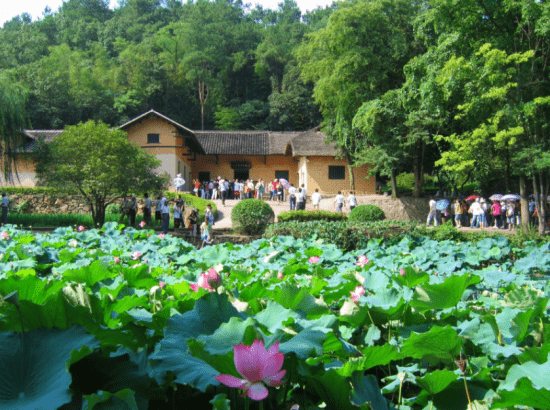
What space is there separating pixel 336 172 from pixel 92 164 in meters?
18.2

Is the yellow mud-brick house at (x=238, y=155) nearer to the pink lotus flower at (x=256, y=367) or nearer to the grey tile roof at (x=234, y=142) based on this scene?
the grey tile roof at (x=234, y=142)

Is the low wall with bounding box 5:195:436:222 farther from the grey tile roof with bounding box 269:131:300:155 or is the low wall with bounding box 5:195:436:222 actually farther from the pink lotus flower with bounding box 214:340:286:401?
the pink lotus flower with bounding box 214:340:286:401

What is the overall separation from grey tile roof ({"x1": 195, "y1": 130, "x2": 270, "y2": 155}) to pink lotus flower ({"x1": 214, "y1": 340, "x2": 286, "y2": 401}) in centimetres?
3609

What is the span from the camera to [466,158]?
1836 cm

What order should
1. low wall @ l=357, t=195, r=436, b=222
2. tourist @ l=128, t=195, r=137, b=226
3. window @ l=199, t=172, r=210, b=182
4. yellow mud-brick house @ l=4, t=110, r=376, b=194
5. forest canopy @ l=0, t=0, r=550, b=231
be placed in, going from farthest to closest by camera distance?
window @ l=199, t=172, r=210, b=182 < yellow mud-brick house @ l=4, t=110, r=376, b=194 < low wall @ l=357, t=195, r=436, b=222 < tourist @ l=128, t=195, r=137, b=226 < forest canopy @ l=0, t=0, r=550, b=231

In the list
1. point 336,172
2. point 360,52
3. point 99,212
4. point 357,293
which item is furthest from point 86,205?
point 357,293

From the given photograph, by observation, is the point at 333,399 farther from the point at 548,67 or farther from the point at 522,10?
the point at 548,67

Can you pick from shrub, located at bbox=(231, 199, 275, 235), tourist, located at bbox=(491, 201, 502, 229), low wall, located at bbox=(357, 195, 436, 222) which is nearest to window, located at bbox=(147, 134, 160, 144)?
low wall, located at bbox=(357, 195, 436, 222)

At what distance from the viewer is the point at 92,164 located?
66.9 feet

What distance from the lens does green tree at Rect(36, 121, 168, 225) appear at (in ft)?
67.3

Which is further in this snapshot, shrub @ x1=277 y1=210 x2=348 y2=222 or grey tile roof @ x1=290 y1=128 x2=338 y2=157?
grey tile roof @ x1=290 y1=128 x2=338 y2=157

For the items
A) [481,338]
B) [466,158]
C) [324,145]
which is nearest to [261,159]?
[324,145]

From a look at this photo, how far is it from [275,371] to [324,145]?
109 feet

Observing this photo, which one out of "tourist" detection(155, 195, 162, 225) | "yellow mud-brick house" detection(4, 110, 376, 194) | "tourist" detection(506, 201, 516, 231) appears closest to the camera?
"tourist" detection(155, 195, 162, 225)
